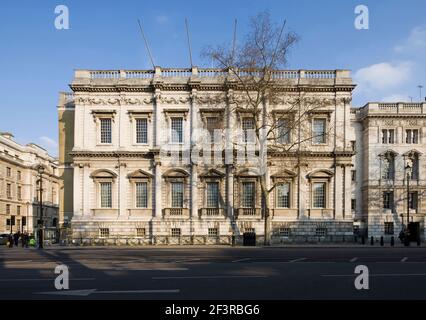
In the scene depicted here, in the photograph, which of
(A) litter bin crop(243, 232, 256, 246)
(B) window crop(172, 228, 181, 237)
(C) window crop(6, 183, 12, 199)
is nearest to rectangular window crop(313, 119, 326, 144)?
(A) litter bin crop(243, 232, 256, 246)

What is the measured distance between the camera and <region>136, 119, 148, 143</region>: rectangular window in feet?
134

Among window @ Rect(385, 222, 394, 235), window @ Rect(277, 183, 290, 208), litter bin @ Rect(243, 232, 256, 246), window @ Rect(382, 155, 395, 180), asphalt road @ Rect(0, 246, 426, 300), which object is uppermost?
window @ Rect(382, 155, 395, 180)

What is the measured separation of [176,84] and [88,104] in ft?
28.8

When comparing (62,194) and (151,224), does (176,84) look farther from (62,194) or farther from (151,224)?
(62,194)

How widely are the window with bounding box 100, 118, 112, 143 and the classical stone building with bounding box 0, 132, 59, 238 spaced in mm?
25770

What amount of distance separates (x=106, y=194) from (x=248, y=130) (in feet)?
49.2

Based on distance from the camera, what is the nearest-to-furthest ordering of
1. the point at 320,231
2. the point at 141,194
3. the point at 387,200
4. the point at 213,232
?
1. the point at 213,232
2. the point at 320,231
3. the point at 141,194
4. the point at 387,200

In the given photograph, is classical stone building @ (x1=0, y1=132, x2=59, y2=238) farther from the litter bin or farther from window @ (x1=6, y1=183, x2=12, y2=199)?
the litter bin

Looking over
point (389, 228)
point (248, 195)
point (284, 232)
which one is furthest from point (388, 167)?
point (248, 195)

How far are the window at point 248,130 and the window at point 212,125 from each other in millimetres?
2534

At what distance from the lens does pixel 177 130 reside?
40656 mm

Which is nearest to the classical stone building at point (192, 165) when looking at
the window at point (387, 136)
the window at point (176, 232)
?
the window at point (176, 232)

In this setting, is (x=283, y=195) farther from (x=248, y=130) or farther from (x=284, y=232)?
(x=248, y=130)

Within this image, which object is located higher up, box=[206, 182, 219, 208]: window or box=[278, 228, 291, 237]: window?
box=[206, 182, 219, 208]: window
